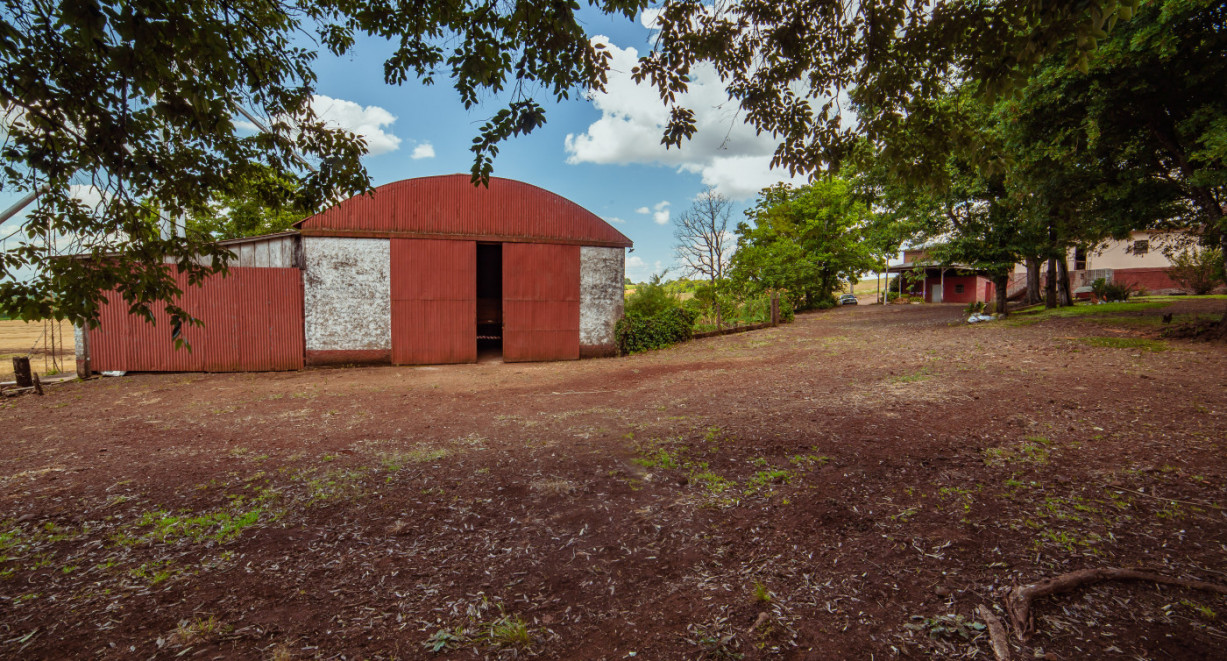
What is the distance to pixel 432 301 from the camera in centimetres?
1314

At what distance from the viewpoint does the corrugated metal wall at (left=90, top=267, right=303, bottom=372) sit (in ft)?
37.7

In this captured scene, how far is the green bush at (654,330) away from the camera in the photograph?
14836mm

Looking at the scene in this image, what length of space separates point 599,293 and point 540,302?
1.81 m

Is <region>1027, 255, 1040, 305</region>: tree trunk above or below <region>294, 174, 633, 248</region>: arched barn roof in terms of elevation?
below

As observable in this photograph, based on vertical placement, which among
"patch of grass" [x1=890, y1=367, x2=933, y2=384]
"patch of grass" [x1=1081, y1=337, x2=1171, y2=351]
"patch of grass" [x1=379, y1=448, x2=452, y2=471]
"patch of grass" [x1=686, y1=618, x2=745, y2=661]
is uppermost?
"patch of grass" [x1=1081, y1=337, x2=1171, y2=351]

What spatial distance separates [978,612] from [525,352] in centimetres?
1222

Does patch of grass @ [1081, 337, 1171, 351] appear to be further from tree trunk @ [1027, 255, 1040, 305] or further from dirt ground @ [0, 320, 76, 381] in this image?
dirt ground @ [0, 320, 76, 381]

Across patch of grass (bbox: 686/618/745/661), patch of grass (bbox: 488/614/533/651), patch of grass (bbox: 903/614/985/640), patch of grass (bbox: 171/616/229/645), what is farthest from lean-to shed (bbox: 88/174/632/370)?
patch of grass (bbox: 903/614/985/640)

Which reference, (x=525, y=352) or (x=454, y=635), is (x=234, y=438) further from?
(x=525, y=352)

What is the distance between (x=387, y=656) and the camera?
242 cm

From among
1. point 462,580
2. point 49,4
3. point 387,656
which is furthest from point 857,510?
point 49,4

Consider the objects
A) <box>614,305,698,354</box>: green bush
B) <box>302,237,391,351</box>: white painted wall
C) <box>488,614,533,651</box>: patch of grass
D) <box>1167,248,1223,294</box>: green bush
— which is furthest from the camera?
<box>1167,248,1223,294</box>: green bush

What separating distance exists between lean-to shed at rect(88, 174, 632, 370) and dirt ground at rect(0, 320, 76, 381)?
81.6 inches

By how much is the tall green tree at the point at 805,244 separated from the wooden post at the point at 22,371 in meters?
27.5
